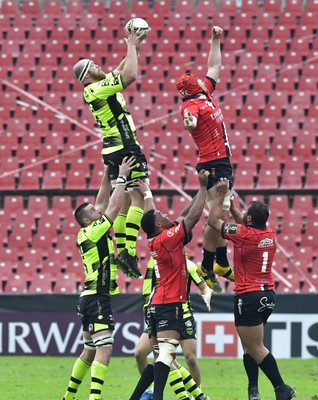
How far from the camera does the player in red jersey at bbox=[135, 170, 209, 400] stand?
1045cm

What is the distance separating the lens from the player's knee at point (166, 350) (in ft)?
34.3

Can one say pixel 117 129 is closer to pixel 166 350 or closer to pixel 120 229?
pixel 120 229

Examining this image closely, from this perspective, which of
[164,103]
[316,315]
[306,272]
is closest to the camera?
[316,315]

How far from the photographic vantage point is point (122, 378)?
54.1 feet

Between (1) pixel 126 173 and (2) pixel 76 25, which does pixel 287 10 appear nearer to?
(2) pixel 76 25

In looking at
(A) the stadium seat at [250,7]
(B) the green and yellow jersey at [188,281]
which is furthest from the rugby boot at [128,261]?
(A) the stadium seat at [250,7]

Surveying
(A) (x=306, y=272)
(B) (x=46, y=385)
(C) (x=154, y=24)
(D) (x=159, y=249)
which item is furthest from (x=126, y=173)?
(C) (x=154, y=24)

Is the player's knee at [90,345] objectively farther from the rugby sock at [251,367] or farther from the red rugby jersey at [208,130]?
the red rugby jersey at [208,130]

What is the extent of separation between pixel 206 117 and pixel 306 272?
1168 centimetres

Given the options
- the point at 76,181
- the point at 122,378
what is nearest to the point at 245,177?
the point at 76,181

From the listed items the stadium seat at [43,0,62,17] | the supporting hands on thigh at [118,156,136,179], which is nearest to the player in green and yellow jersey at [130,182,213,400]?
the supporting hands on thigh at [118,156,136,179]

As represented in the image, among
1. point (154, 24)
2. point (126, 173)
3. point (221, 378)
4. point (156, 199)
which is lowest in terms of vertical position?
point (221, 378)

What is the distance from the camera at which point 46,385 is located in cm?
1535

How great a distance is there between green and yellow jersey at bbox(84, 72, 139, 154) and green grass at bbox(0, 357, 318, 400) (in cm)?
390
